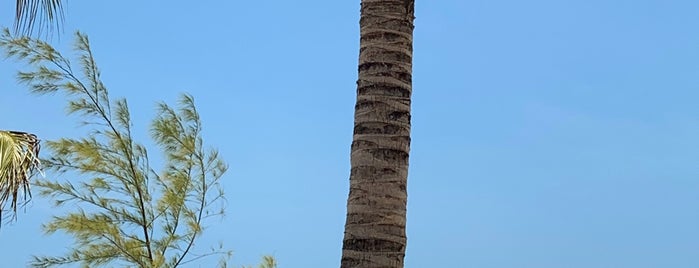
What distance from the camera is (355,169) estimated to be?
5059 mm

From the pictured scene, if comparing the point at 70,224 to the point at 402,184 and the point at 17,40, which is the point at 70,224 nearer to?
the point at 17,40

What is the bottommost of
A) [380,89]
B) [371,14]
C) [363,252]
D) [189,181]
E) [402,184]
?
[363,252]

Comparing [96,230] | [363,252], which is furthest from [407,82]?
[96,230]

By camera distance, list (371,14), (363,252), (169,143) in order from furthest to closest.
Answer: (169,143) → (371,14) → (363,252)

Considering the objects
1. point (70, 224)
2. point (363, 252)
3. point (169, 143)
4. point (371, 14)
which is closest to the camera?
point (363, 252)

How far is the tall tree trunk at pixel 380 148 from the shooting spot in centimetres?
495

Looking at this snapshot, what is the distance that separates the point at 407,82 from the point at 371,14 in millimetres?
431

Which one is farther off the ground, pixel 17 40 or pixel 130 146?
pixel 17 40

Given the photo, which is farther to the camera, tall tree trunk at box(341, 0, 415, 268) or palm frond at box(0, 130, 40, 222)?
palm frond at box(0, 130, 40, 222)

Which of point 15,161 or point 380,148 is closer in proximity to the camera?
point 380,148

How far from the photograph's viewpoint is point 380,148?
16.4ft

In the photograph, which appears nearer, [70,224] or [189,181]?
[70,224]

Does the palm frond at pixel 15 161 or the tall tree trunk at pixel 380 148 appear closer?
the tall tree trunk at pixel 380 148

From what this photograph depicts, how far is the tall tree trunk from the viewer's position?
16.2 ft
